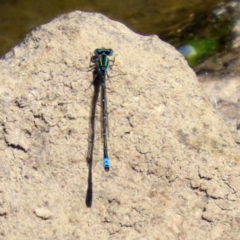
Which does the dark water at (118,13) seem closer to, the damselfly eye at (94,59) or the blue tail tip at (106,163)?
the damselfly eye at (94,59)

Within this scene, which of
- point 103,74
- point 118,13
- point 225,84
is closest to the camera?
point 103,74

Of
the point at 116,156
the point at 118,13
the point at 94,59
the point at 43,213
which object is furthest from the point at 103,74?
the point at 118,13

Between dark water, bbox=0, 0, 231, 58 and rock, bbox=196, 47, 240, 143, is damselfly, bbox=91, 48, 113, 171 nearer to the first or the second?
rock, bbox=196, 47, 240, 143

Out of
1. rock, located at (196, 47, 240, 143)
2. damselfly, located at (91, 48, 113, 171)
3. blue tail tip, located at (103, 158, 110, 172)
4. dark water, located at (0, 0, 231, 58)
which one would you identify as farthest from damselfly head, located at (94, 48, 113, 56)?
dark water, located at (0, 0, 231, 58)

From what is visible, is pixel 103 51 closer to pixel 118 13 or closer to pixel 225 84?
pixel 225 84

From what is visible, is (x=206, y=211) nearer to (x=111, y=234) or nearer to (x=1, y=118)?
(x=111, y=234)

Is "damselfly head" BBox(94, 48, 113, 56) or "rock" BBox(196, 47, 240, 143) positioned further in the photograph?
"rock" BBox(196, 47, 240, 143)
